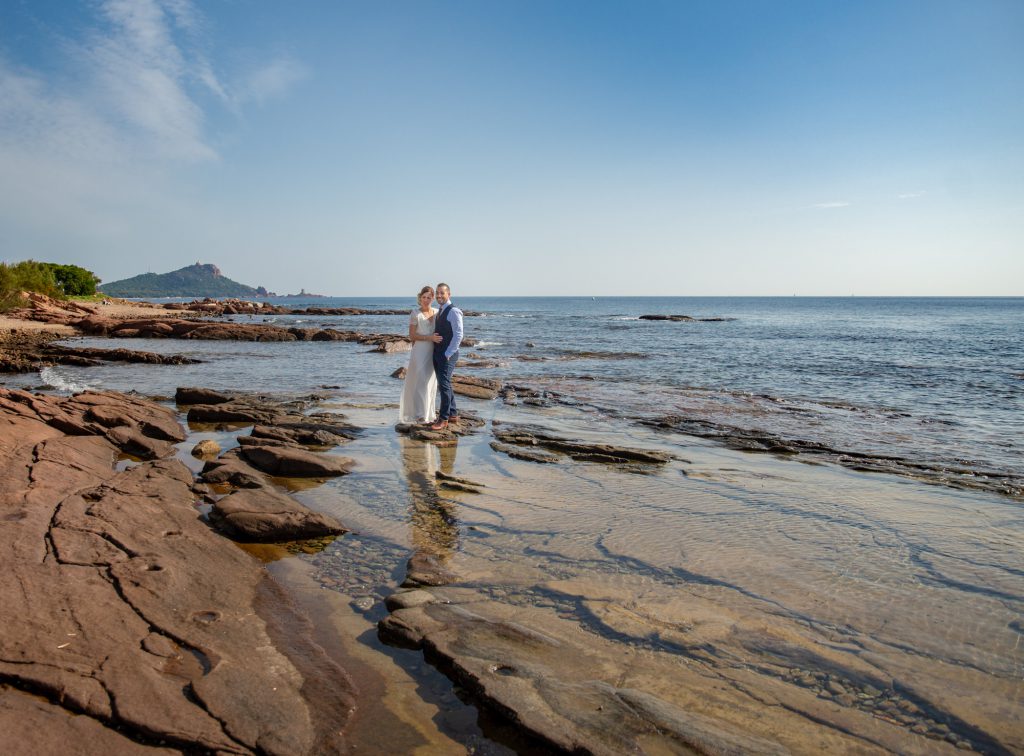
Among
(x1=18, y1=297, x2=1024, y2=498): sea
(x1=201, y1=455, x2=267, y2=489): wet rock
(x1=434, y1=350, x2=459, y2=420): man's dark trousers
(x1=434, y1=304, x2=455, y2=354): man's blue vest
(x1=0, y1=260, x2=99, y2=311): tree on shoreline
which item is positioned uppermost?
(x1=0, y1=260, x2=99, y2=311): tree on shoreline

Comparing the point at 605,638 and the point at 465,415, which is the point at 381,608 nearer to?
the point at 605,638

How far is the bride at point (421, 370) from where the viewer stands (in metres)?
11.9

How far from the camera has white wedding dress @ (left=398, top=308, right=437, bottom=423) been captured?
12.0 m

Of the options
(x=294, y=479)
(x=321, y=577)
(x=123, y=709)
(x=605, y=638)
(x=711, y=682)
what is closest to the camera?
(x=123, y=709)

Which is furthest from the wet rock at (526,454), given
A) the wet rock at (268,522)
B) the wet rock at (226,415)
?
the wet rock at (226,415)

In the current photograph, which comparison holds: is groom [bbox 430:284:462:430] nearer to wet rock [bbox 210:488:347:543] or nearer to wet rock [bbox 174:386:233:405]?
wet rock [bbox 210:488:347:543]

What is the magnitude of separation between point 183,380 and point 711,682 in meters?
20.0

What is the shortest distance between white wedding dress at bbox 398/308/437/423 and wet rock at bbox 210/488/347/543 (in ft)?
18.7

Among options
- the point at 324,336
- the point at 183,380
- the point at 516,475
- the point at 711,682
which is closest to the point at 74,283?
the point at 324,336

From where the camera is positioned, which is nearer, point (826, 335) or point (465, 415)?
point (465, 415)

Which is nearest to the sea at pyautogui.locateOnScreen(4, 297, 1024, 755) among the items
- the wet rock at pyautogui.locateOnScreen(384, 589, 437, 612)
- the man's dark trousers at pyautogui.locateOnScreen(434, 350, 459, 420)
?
the wet rock at pyautogui.locateOnScreen(384, 589, 437, 612)

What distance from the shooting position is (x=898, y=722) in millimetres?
3623

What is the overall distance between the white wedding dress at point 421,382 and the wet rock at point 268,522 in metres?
5.70

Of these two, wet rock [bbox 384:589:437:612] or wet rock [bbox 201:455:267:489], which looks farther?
wet rock [bbox 201:455:267:489]
